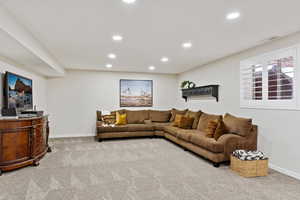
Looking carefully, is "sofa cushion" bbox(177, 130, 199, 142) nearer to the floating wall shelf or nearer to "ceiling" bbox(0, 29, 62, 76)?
the floating wall shelf

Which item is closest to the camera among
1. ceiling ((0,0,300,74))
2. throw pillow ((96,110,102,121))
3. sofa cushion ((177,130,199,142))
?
ceiling ((0,0,300,74))

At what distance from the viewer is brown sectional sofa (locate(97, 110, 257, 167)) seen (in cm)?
370

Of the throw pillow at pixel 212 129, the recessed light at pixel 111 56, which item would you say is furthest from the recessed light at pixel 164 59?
the throw pillow at pixel 212 129

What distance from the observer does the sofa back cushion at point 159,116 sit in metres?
7.16

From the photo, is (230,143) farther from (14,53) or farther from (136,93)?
(136,93)

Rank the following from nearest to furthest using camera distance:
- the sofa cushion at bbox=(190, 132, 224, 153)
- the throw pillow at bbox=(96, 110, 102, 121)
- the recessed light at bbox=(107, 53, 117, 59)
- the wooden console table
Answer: the wooden console table
the sofa cushion at bbox=(190, 132, 224, 153)
the recessed light at bbox=(107, 53, 117, 59)
the throw pillow at bbox=(96, 110, 102, 121)

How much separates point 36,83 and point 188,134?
4.42 meters

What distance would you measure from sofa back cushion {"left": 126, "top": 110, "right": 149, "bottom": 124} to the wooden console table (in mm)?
3306

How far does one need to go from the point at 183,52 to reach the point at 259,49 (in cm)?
155

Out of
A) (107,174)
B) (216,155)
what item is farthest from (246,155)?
(107,174)

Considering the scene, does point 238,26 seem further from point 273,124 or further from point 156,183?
point 156,183

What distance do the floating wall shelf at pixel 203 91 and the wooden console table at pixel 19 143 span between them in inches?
164

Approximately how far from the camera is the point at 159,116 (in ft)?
23.6

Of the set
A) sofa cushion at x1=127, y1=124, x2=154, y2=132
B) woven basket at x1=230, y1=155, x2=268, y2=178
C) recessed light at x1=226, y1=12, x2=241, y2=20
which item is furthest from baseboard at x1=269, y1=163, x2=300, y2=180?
sofa cushion at x1=127, y1=124, x2=154, y2=132
